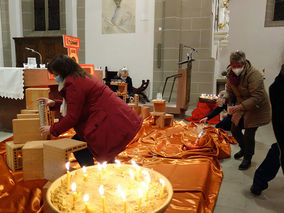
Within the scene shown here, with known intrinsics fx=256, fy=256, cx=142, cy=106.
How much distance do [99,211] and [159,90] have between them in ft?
22.8

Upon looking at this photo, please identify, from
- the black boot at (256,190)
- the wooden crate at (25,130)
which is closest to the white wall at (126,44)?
the wooden crate at (25,130)

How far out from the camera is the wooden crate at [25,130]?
2.87 metres

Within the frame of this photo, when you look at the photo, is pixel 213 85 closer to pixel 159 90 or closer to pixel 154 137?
pixel 159 90

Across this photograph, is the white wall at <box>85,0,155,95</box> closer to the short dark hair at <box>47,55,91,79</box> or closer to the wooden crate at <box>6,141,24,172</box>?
the wooden crate at <box>6,141,24,172</box>

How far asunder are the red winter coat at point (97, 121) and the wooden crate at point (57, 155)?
11cm

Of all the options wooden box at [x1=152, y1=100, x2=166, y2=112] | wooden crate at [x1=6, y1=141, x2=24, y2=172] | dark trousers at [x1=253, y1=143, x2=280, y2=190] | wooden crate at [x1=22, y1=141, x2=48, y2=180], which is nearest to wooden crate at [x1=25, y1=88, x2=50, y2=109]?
wooden crate at [x1=6, y1=141, x2=24, y2=172]

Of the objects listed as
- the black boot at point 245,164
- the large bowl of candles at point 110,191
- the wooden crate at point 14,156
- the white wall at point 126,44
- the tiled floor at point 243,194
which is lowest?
the tiled floor at point 243,194

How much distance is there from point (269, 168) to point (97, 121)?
167cm

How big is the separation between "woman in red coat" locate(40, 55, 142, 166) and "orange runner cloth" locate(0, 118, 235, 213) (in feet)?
2.03

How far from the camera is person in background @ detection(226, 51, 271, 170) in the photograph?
2.91m

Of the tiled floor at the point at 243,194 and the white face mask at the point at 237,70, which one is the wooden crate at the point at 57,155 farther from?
the white face mask at the point at 237,70

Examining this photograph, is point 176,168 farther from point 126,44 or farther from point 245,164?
point 126,44

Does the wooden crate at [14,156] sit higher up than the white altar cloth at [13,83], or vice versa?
the white altar cloth at [13,83]

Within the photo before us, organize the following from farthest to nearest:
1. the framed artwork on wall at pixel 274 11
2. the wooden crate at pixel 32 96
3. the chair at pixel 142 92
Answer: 1. the framed artwork on wall at pixel 274 11
2. the chair at pixel 142 92
3. the wooden crate at pixel 32 96
